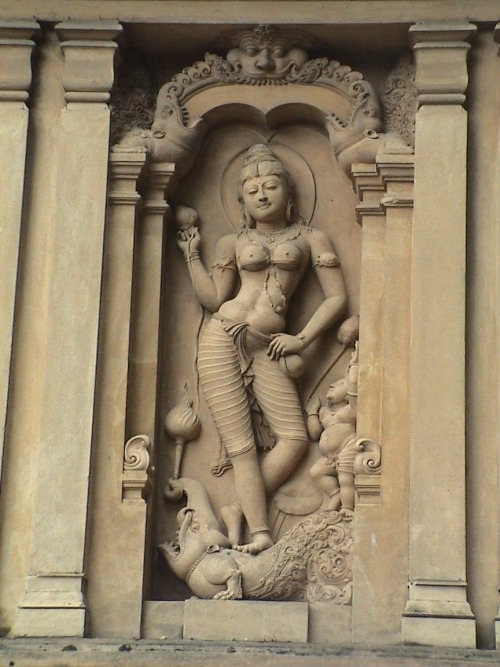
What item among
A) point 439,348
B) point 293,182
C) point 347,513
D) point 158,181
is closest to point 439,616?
point 347,513

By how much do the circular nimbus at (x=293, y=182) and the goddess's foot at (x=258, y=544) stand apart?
86.8 inches

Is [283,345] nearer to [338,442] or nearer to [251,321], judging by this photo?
[251,321]

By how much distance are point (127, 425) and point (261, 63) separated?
2.68 m

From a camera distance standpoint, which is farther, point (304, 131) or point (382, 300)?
point (304, 131)

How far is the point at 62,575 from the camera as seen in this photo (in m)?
10.3

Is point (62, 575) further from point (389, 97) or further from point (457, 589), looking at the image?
point (389, 97)

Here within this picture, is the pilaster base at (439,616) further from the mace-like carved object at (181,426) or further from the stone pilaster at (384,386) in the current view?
the mace-like carved object at (181,426)

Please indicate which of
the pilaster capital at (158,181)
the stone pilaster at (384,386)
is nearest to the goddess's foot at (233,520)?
the stone pilaster at (384,386)

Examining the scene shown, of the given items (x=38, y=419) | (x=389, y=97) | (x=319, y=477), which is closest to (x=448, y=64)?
(x=389, y=97)

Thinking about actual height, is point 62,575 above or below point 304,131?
below

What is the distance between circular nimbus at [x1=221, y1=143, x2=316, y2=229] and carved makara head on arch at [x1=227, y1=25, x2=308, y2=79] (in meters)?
0.55

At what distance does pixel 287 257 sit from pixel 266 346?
2.02 feet

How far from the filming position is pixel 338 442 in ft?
35.6

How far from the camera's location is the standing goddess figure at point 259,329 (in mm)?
10914
